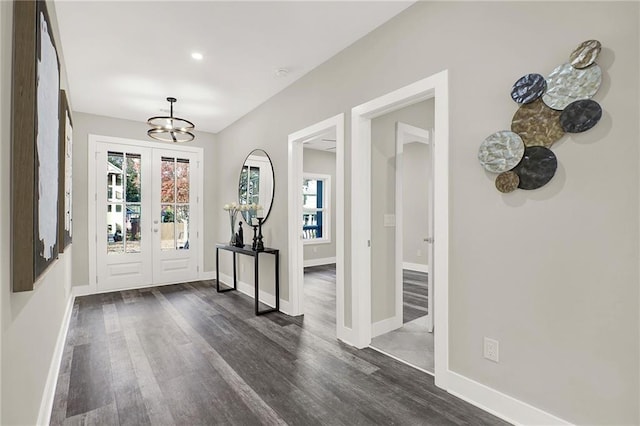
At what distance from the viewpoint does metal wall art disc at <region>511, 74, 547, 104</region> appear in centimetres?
167

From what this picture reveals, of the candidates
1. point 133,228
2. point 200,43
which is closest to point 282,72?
point 200,43

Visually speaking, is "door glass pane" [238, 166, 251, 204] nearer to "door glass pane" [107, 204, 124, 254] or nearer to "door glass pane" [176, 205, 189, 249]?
"door glass pane" [176, 205, 189, 249]

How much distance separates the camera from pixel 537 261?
1.70m

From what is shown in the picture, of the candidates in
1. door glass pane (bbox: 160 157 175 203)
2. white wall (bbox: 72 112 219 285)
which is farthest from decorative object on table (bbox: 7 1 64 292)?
door glass pane (bbox: 160 157 175 203)

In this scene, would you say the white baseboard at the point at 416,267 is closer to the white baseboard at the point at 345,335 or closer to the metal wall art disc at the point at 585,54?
the white baseboard at the point at 345,335

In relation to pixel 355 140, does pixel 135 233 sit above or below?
below

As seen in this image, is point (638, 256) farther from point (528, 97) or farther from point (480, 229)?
point (528, 97)

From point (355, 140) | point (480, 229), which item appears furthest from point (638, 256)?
point (355, 140)

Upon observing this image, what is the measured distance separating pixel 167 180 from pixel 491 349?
205 inches

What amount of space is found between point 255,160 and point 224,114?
958mm

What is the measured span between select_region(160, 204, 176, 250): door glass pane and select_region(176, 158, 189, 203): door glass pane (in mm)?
225

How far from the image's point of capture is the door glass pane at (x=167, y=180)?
5324 mm

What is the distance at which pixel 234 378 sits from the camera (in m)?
2.30

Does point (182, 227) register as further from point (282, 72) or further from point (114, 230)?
point (282, 72)
